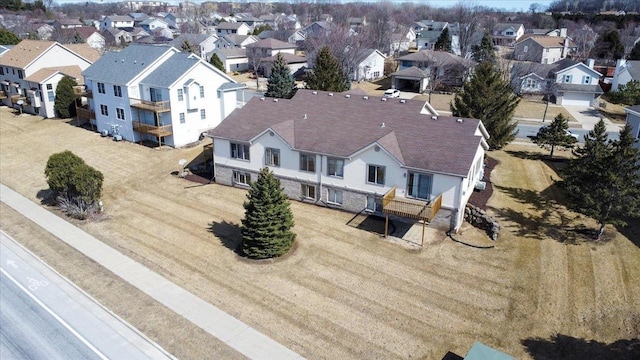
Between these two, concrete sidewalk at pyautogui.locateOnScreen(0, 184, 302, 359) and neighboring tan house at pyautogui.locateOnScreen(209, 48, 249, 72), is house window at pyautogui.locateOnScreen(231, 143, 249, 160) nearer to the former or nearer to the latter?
concrete sidewalk at pyautogui.locateOnScreen(0, 184, 302, 359)

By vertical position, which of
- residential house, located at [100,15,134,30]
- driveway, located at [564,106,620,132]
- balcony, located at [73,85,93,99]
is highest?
residential house, located at [100,15,134,30]

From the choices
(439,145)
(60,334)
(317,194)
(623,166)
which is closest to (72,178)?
(60,334)

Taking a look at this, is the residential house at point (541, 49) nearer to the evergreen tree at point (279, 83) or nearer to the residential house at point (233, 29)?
the evergreen tree at point (279, 83)

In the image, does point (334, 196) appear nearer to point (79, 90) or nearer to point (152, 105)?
point (152, 105)

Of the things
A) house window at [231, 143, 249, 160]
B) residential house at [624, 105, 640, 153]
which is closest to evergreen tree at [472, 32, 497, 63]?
residential house at [624, 105, 640, 153]

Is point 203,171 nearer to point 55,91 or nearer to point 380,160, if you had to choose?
point 380,160

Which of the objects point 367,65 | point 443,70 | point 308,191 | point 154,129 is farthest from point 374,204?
point 367,65
